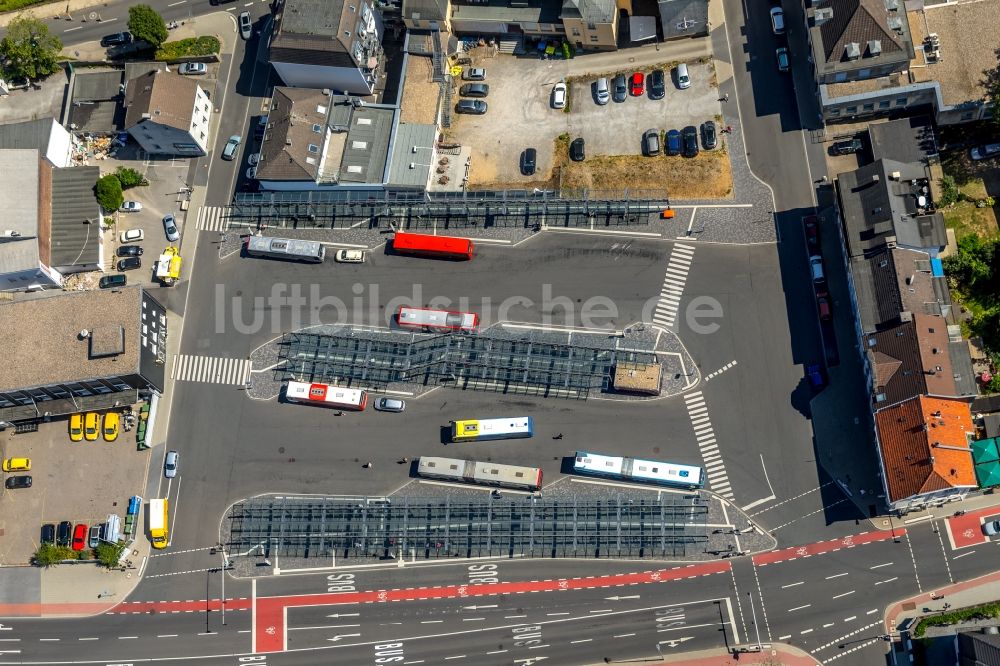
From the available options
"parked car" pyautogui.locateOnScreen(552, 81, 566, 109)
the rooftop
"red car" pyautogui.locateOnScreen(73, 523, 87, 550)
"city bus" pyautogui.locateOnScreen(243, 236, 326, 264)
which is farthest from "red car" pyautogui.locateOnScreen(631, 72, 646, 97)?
"red car" pyautogui.locateOnScreen(73, 523, 87, 550)

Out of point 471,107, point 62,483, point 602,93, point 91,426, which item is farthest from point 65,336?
point 602,93

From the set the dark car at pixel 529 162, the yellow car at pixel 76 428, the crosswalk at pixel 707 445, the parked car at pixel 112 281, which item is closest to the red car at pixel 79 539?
the yellow car at pixel 76 428

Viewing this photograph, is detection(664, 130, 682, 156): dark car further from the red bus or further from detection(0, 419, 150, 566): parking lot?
detection(0, 419, 150, 566): parking lot

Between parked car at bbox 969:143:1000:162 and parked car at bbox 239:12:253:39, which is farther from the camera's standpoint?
parked car at bbox 239:12:253:39

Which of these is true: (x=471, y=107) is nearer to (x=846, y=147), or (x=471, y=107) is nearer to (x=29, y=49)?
(x=846, y=147)

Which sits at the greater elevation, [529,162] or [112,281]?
[529,162]
